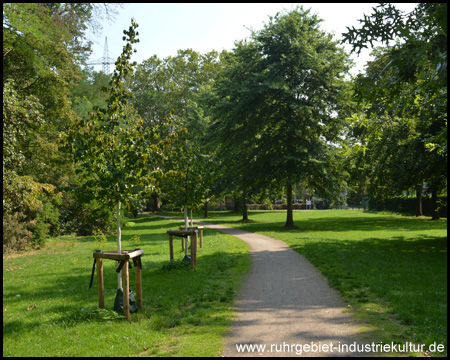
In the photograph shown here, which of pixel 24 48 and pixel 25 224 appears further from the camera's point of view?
pixel 25 224

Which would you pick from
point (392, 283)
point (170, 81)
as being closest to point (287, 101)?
point (392, 283)

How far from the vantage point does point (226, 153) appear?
27.4 meters

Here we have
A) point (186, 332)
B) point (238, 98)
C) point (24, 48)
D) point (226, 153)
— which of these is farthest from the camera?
point (226, 153)

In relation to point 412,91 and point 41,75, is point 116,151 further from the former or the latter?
point 41,75

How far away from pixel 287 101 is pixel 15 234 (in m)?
17.3

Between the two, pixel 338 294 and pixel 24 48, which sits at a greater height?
pixel 24 48

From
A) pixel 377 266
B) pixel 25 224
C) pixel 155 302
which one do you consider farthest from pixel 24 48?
pixel 377 266

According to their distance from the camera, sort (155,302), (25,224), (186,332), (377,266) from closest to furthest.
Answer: (186,332), (155,302), (377,266), (25,224)

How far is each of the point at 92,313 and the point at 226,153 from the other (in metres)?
21.2

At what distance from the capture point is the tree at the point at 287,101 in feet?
77.3

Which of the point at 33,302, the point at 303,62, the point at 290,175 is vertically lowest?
the point at 33,302

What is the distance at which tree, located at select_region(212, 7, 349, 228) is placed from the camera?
23.5 metres

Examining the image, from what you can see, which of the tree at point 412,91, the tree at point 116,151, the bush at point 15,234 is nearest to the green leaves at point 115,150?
the tree at point 116,151

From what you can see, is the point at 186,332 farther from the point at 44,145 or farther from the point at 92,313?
the point at 44,145
